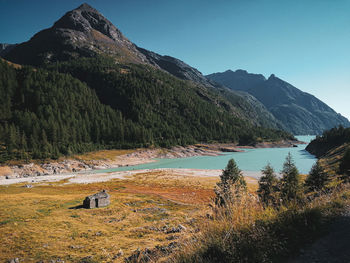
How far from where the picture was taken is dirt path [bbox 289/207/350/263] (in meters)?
3.88

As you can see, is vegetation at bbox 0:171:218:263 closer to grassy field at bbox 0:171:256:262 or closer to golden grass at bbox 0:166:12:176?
grassy field at bbox 0:171:256:262

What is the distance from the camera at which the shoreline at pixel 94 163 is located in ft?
220

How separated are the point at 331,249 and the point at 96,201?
87.1 ft

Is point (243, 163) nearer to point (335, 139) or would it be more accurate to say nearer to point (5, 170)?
point (335, 139)

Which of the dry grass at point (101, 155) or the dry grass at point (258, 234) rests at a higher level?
the dry grass at point (258, 234)

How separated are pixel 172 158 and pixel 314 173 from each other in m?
102

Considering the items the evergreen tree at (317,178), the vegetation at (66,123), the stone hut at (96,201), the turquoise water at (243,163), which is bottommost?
the turquoise water at (243,163)

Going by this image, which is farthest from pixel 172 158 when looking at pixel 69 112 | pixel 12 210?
pixel 12 210

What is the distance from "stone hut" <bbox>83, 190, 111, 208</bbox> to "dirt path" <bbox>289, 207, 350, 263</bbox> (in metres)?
25.9

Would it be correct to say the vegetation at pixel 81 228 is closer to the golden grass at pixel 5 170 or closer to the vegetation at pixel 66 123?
the golden grass at pixel 5 170

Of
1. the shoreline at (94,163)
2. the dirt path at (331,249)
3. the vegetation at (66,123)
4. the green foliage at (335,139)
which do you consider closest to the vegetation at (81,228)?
the dirt path at (331,249)

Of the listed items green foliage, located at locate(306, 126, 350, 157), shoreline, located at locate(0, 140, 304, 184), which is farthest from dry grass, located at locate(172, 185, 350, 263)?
green foliage, located at locate(306, 126, 350, 157)

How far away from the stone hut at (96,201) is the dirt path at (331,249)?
84.9 feet

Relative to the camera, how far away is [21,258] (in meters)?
12.0
